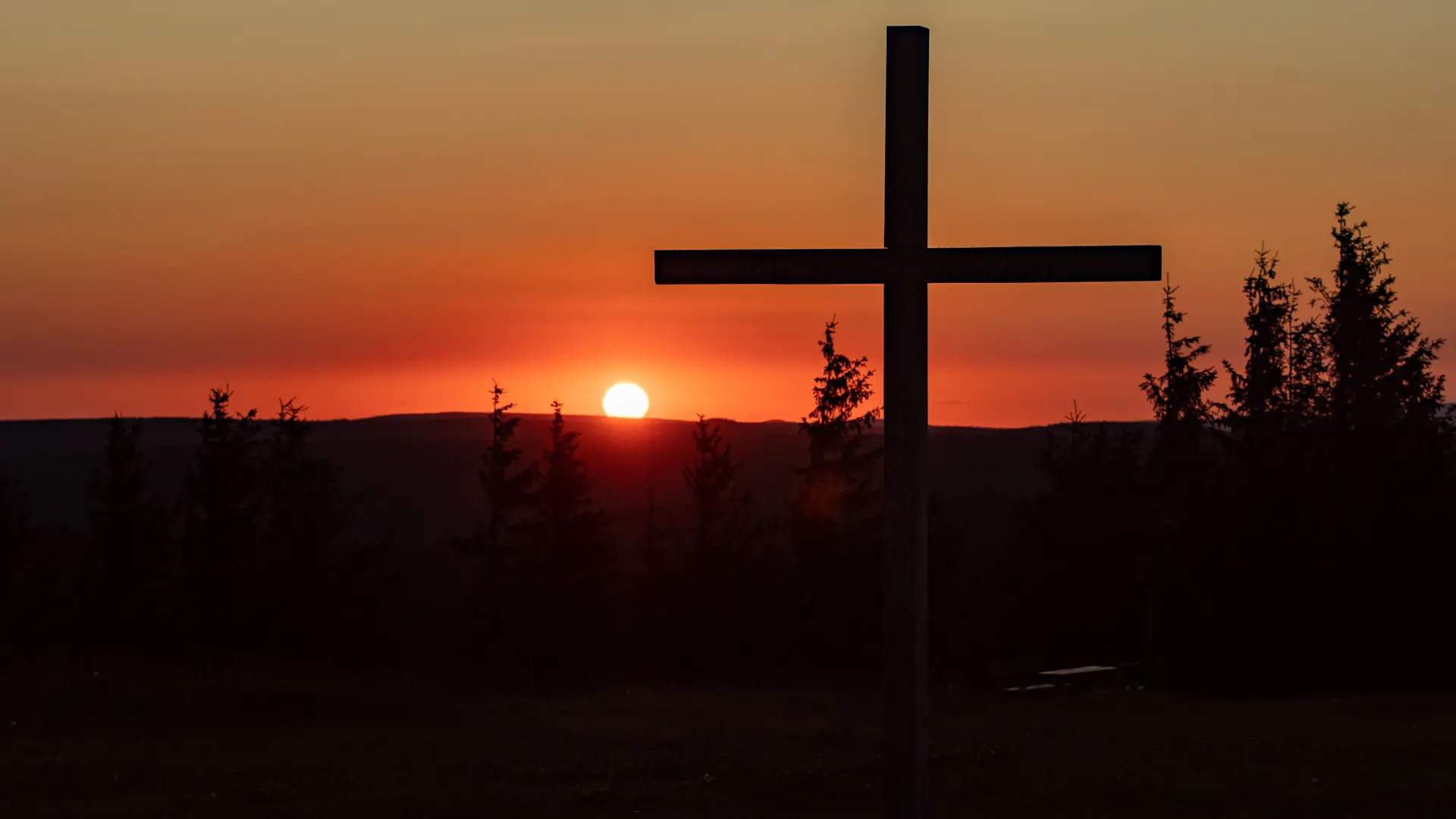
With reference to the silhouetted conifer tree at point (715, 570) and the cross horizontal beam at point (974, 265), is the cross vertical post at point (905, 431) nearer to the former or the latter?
the cross horizontal beam at point (974, 265)

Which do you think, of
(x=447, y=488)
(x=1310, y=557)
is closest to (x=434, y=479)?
(x=447, y=488)

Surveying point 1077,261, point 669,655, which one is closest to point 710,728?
point 1077,261

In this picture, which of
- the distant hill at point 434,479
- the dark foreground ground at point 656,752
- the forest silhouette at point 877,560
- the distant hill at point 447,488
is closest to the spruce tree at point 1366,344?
the forest silhouette at point 877,560

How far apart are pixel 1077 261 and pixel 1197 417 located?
194 ft

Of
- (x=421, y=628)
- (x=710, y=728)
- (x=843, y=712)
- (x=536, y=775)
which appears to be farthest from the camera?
(x=421, y=628)

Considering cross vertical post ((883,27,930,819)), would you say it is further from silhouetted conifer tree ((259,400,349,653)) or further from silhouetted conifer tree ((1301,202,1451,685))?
silhouetted conifer tree ((259,400,349,653))

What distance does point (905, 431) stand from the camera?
354 inches

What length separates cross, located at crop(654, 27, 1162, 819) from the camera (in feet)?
29.1

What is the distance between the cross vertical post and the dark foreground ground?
495 cm

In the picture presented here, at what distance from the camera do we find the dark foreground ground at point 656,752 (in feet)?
46.2

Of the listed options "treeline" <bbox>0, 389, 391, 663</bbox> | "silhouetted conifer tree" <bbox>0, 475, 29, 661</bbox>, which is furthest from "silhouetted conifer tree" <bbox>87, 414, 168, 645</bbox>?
"silhouetted conifer tree" <bbox>0, 475, 29, 661</bbox>

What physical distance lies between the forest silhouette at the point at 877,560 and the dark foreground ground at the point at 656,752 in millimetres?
14601

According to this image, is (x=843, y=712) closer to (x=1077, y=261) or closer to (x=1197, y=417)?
(x=1077, y=261)

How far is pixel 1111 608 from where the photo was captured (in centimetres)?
5188
